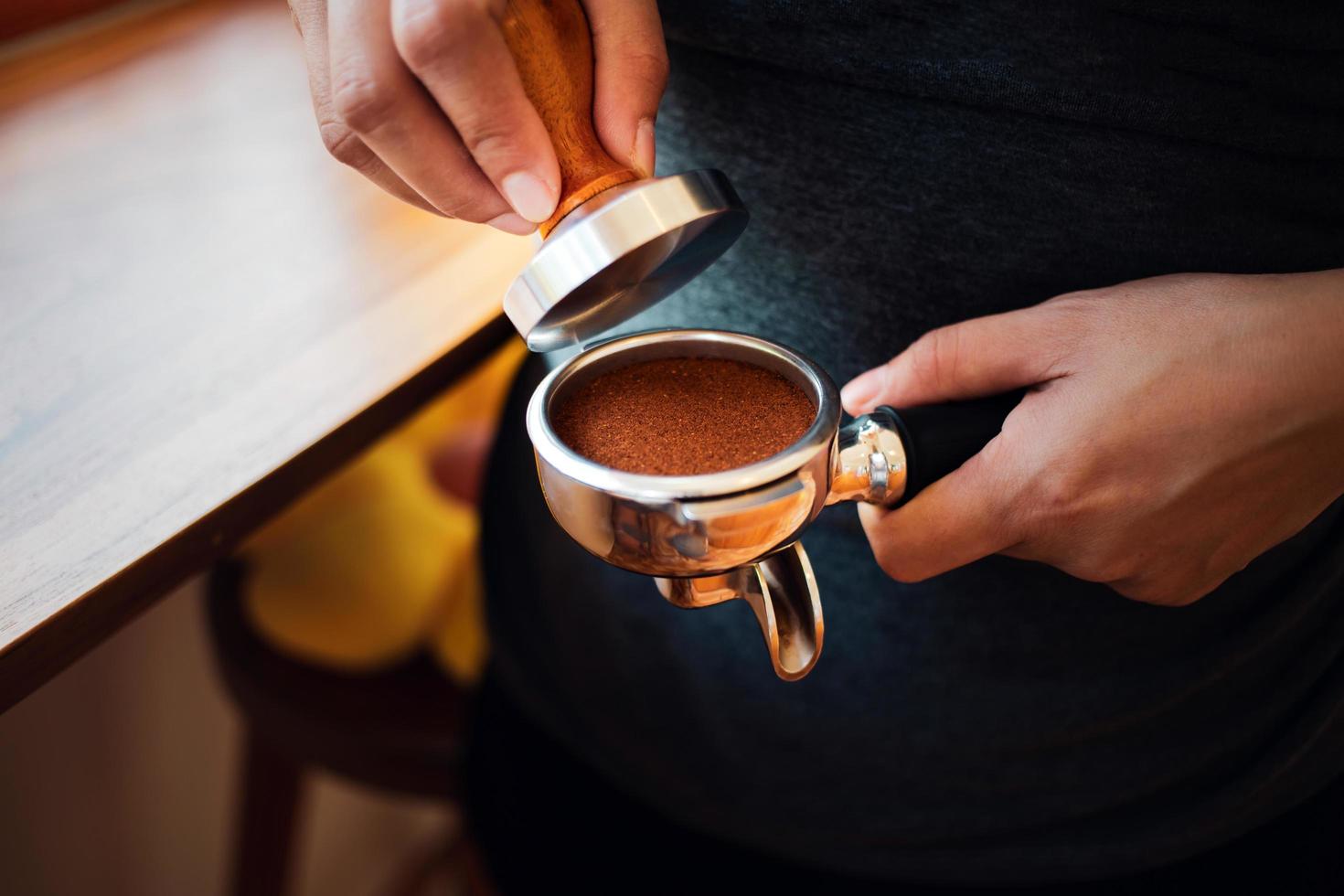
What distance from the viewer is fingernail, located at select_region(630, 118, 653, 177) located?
390mm

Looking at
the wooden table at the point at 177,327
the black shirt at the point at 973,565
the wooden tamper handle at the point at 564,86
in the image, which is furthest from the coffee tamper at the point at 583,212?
the wooden table at the point at 177,327

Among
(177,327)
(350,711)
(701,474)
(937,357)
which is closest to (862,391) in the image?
(937,357)

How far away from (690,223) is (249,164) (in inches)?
25.1

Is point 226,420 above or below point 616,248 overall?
below

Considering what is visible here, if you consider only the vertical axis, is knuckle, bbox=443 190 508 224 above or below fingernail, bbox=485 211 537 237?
above

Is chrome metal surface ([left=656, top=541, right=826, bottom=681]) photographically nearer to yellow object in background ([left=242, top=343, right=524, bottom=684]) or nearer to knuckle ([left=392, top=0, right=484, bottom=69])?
knuckle ([left=392, top=0, right=484, bottom=69])

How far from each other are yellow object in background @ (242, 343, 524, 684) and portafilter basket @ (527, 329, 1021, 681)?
422mm

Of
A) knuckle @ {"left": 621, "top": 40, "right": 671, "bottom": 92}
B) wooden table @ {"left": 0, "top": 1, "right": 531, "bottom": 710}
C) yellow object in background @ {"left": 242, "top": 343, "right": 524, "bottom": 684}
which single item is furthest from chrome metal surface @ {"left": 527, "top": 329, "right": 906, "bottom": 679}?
yellow object in background @ {"left": 242, "top": 343, "right": 524, "bottom": 684}

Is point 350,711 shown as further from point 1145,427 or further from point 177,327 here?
point 1145,427

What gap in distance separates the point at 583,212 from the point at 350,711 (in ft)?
1.93

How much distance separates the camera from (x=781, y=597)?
0.41 meters

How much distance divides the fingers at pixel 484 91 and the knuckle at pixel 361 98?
15 mm

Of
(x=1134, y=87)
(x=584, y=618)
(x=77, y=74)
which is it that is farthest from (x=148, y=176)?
(x=1134, y=87)

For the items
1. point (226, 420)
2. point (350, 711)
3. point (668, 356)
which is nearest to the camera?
point (668, 356)
